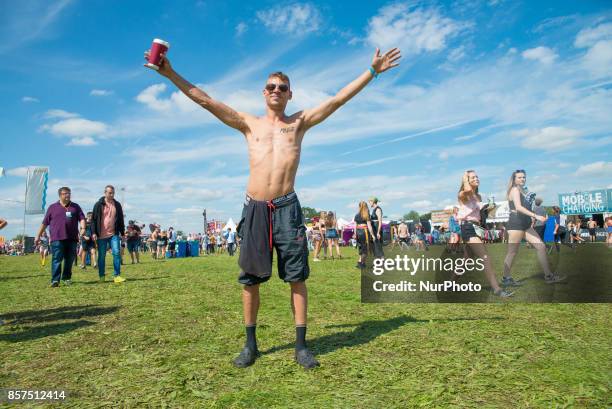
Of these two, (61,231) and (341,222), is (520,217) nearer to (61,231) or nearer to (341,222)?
(61,231)

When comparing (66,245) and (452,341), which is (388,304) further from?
(66,245)

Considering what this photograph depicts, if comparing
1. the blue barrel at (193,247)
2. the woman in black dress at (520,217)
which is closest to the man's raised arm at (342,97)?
the woman in black dress at (520,217)

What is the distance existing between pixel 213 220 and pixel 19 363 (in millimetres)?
56341

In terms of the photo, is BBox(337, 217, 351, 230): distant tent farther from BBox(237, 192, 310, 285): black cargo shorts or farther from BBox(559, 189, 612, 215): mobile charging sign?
BBox(237, 192, 310, 285): black cargo shorts

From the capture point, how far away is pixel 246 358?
11.3ft

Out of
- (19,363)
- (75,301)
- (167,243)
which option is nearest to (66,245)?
(75,301)

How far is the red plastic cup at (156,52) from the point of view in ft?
11.6

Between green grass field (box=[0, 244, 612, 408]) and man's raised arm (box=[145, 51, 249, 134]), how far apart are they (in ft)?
7.34

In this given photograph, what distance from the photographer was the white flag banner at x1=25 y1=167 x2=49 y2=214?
2077cm

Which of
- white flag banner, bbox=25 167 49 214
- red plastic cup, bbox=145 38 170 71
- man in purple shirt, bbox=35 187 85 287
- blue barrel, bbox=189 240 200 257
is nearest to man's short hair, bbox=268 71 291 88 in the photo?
red plastic cup, bbox=145 38 170 71

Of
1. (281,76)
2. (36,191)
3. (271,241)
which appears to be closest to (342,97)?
(281,76)

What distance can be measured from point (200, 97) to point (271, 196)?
3.72 feet

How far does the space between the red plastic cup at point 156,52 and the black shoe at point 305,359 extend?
9.21 feet

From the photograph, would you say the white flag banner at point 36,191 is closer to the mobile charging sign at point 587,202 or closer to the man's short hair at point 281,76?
the man's short hair at point 281,76
